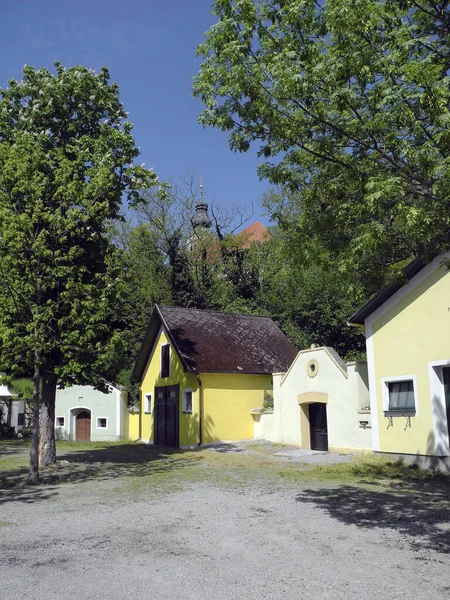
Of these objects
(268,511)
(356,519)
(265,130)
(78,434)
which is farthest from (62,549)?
(78,434)

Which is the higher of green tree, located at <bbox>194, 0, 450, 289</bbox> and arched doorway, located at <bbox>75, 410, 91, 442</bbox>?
green tree, located at <bbox>194, 0, 450, 289</bbox>

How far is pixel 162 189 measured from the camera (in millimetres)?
18000

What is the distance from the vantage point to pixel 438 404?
13039 mm

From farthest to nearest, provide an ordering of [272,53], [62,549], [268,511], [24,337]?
[24,337]
[268,511]
[272,53]
[62,549]

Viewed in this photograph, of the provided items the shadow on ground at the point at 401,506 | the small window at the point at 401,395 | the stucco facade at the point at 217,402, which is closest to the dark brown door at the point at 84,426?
the stucco facade at the point at 217,402

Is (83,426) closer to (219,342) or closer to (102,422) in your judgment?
(102,422)

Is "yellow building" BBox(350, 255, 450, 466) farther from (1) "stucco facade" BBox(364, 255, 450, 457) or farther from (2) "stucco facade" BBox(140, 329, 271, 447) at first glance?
Answer: (2) "stucco facade" BBox(140, 329, 271, 447)

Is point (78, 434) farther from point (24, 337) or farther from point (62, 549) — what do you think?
point (62, 549)

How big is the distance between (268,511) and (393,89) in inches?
267

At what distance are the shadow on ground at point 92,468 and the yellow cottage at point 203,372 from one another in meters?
2.04

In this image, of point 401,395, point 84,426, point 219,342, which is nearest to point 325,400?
point 401,395

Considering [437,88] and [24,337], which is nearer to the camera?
[437,88]

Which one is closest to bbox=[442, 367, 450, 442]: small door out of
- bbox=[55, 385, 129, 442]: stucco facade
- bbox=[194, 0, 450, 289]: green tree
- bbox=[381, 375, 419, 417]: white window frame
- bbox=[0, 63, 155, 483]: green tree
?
bbox=[381, 375, 419, 417]: white window frame

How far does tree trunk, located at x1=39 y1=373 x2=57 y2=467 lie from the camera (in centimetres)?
1602
